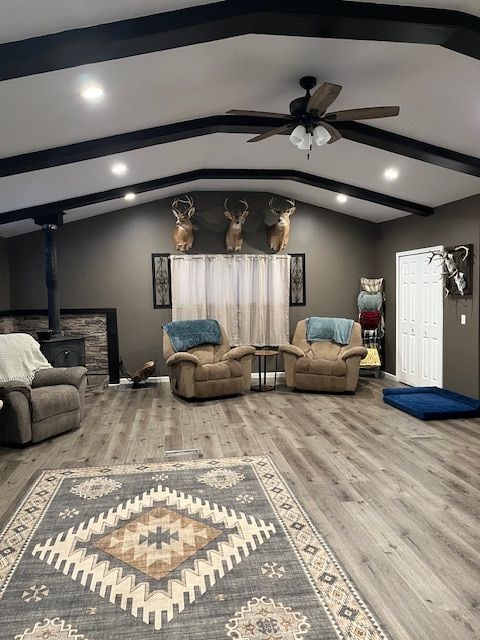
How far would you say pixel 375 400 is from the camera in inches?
230

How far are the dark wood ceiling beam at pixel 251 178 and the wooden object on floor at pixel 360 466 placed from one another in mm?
2624

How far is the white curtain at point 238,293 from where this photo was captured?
709 centimetres

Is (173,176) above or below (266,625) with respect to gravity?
above

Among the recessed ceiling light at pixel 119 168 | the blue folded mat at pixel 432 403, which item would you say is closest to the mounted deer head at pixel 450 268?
the blue folded mat at pixel 432 403

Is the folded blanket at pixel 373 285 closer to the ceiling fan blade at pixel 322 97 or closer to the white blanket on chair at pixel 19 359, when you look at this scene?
the ceiling fan blade at pixel 322 97

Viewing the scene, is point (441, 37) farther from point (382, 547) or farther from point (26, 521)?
point (26, 521)

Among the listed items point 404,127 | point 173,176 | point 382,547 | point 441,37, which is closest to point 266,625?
point 382,547

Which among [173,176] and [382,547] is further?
[173,176]

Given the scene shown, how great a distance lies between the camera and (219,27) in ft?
8.29

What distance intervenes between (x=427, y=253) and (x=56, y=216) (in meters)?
5.08

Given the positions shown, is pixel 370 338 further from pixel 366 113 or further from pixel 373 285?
pixel 366 113

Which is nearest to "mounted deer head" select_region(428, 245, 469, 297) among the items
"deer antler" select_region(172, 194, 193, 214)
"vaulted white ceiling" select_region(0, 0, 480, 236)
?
"vaulted white ceiling" select_region(0, 0, 480, 236)

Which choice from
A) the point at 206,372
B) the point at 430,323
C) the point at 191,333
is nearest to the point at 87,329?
the point at 191,333

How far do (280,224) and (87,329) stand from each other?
11.2 feet
